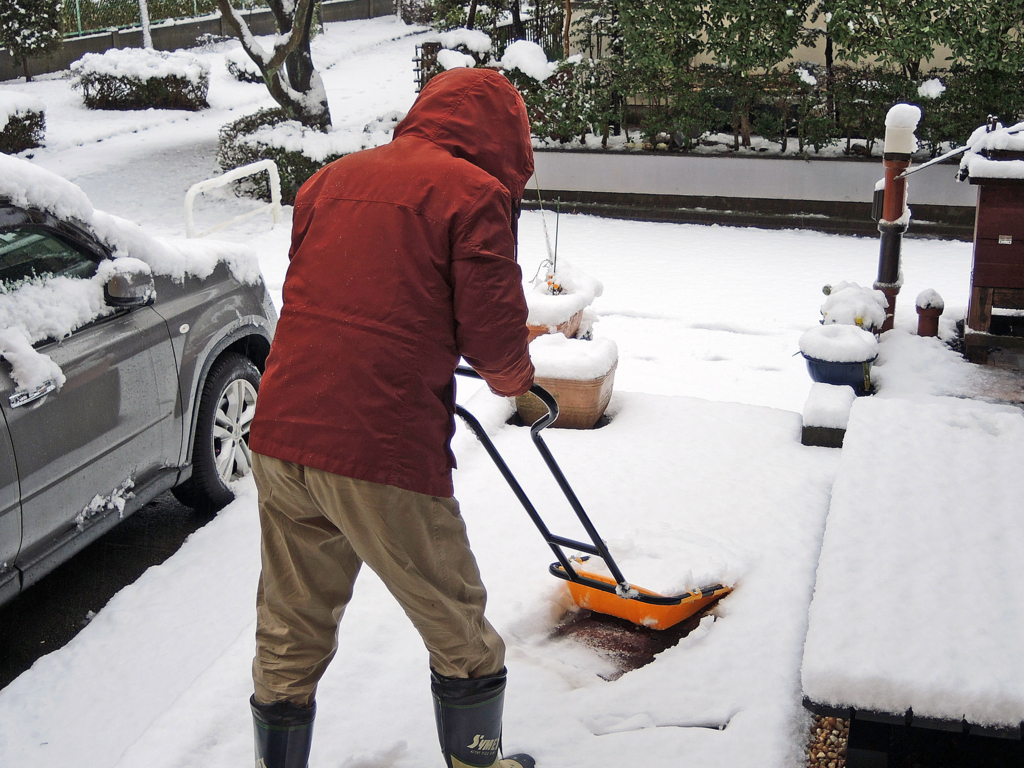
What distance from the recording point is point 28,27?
17938 mm

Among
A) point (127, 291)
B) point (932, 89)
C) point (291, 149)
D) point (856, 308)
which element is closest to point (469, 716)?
point (127, 291)

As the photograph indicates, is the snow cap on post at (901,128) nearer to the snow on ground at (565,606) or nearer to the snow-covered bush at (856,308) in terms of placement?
the snow-covered bush at (856,308)

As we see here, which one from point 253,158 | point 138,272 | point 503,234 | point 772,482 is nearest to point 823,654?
point 503,234

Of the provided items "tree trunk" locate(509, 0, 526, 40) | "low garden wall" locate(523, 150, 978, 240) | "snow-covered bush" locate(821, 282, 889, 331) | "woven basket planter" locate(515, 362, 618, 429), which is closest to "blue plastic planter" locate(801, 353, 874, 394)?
"snow-covered bush" locate(821, 282, 889, 331)

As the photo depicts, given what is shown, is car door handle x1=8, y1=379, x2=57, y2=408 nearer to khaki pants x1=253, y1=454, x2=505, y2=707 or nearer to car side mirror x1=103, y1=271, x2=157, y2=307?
car side mirror x1=103, y1=271, x2=157, y2=307

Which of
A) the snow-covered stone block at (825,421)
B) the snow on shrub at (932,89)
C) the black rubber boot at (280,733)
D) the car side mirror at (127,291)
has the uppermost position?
the snow on shrub at (932,89)

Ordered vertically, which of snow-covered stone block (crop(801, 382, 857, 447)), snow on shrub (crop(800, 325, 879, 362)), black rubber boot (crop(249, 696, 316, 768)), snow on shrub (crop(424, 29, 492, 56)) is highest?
snow on shrub (crop(424, 29, 492, 56))

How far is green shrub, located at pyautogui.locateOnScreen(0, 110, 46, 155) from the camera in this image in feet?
44.3

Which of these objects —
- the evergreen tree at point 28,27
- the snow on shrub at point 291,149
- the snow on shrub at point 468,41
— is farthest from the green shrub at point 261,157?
the evergreen tree at point 28,27

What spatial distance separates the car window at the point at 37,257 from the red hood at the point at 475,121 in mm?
1854

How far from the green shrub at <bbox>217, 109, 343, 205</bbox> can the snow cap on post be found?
682 cm

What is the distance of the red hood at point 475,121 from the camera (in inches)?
90.0

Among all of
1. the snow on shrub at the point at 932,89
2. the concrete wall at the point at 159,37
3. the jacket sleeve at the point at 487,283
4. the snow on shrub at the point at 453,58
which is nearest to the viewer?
the jacket sleeve at the point at 487,283

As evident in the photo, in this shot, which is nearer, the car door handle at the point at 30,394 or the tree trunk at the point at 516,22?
the car door handle at the point at 30,394
